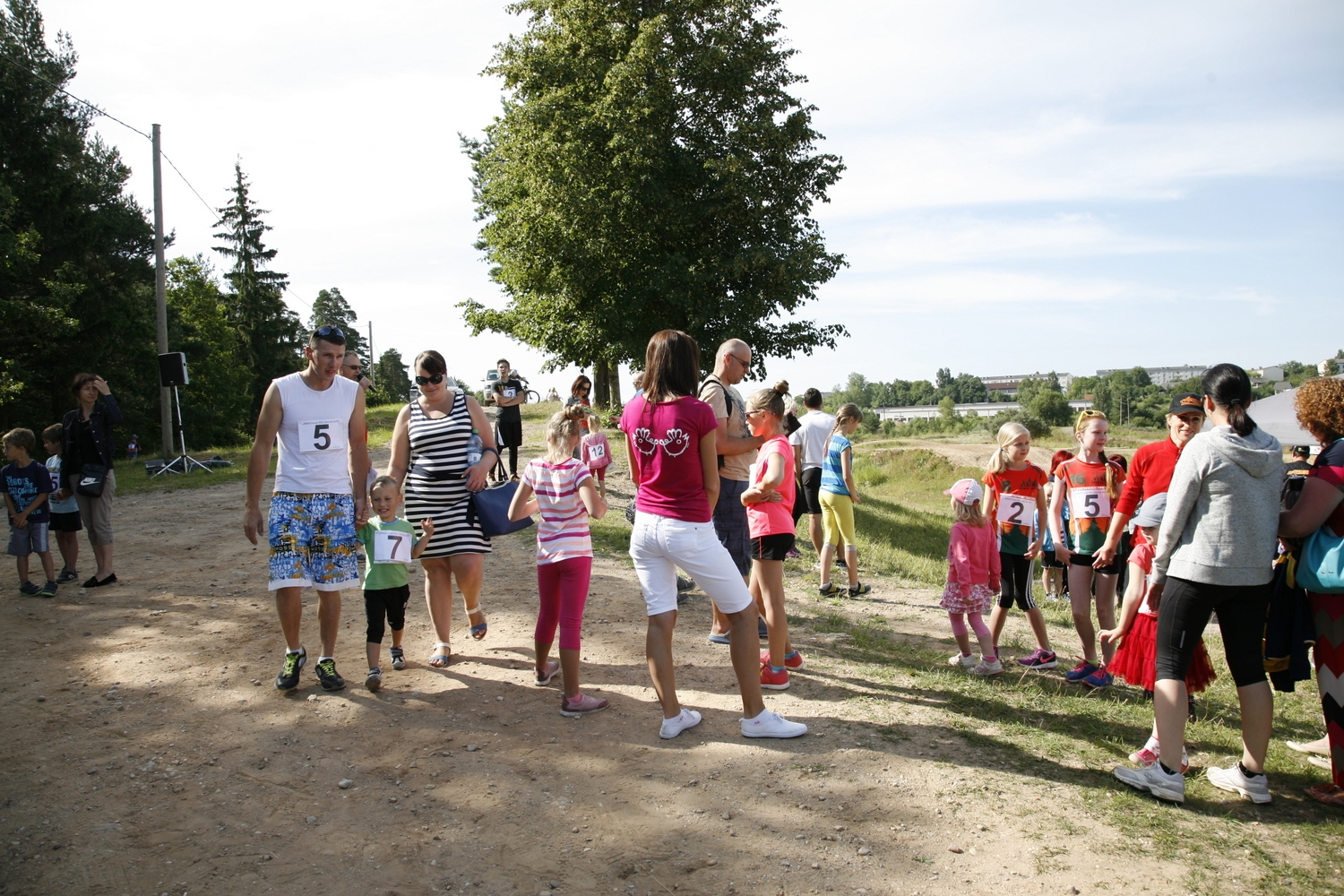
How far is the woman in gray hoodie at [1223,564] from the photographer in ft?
12.2

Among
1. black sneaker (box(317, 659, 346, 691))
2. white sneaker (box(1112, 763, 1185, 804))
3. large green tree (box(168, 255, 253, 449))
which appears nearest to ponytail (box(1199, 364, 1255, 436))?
white sneaker (box(1112, 763, 1185, 804))

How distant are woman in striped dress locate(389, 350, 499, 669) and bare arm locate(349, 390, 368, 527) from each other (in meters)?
0.18

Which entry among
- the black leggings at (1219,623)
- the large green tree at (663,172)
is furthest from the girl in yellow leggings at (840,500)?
the large green tree at (663,172)

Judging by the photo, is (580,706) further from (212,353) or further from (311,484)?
(212,353)

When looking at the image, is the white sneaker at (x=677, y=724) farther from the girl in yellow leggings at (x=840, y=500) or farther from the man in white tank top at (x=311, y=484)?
the girl in yellow leggings at (x=840, y=500)

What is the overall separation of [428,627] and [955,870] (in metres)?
4.36

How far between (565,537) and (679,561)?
81 centimetres

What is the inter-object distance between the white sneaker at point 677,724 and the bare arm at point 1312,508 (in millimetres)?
3054

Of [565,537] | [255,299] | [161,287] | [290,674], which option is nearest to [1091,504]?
[565,537]

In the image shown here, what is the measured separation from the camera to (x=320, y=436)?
4762 millimetres

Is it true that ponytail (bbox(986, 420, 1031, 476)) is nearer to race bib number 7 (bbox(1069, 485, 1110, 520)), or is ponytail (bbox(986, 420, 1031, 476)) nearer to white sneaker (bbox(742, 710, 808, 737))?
race bib number 7 (bbox(1069, 485, 1110, 520))

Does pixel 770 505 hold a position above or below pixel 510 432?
below

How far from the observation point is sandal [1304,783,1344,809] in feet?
12.8

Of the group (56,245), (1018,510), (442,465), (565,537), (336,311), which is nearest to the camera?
(565,537)
